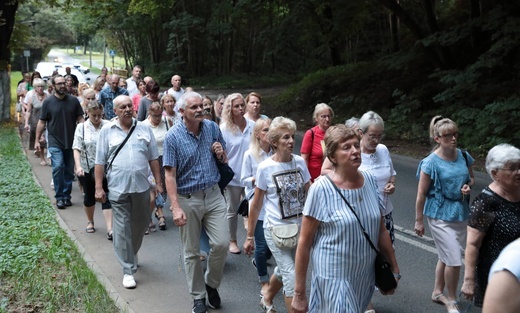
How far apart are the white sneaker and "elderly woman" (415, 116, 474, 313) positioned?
2954 millimetres

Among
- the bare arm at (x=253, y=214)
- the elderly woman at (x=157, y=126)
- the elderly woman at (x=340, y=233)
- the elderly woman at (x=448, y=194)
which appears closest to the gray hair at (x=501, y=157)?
the elderly woman at (x=340, y=233)

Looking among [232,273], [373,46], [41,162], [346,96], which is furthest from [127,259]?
[373,46]

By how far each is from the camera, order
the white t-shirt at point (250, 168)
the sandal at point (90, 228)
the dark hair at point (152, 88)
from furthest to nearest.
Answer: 1. the dark hair at point (152, 88)
2. the sandal at point (90, 228)
3. the white t-shirt at point (250, 168)

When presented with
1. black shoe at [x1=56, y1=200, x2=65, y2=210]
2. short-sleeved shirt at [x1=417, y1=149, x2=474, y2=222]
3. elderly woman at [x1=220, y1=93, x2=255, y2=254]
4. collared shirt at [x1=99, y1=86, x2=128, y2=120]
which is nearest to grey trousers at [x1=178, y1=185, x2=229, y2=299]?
elderly woman at [x1=220, y1=93, x2=255, y2=254]

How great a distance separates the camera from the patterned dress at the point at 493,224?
13.5 feet

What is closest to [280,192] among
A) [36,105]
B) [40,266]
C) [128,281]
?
[128,281]

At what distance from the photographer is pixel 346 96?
22891 millimetres

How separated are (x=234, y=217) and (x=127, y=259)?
1.48m

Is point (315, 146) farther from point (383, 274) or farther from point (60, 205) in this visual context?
point (60, 205)

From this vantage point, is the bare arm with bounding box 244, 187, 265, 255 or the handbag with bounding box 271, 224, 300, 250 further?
the bare arm with bounding box 244, 187, 265, 255

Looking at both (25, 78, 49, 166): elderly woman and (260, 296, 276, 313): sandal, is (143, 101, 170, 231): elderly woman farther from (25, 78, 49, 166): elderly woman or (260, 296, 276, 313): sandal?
(25, 78, 49, 166): elderly woman

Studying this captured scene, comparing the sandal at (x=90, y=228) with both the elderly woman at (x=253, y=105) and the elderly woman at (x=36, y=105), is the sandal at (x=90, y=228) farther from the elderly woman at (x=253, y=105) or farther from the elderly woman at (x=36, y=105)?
the elderly woman at (x=36, y=105)

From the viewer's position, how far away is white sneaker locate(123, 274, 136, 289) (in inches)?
254

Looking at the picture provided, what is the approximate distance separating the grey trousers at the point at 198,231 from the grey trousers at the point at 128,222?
41.7 inches
